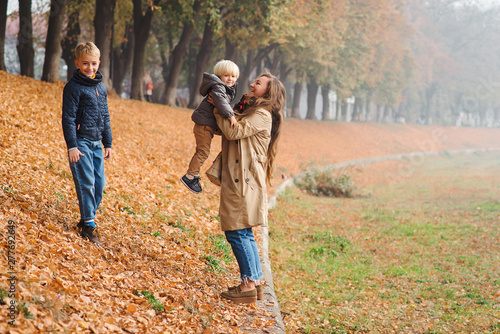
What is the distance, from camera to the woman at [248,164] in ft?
14.5

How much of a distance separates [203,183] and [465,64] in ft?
180

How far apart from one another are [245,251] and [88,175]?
5.39 ft

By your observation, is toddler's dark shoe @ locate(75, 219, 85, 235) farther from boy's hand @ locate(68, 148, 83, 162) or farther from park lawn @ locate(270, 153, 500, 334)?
park lawn @ locate(270, 153, 500, 334)

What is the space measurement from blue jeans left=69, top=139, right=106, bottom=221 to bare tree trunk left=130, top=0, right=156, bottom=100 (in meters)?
14.0

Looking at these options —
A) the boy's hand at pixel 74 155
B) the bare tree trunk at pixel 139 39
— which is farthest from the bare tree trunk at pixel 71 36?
the boy's hand at pixel 74 155

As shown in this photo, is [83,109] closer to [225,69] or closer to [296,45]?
[225,69]

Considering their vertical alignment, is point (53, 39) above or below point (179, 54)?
below

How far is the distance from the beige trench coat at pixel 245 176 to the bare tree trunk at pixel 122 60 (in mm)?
18567

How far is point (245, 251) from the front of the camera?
4.64 m

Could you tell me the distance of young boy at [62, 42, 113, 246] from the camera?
4.46 metres

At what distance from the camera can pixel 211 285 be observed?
17.2 ft

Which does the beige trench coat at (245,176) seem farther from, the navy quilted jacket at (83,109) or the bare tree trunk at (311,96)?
the bare tree trunk at (311,96)

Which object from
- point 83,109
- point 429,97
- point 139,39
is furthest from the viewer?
point 429,97

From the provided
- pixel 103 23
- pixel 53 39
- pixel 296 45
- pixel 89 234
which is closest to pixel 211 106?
pixel 89 234
